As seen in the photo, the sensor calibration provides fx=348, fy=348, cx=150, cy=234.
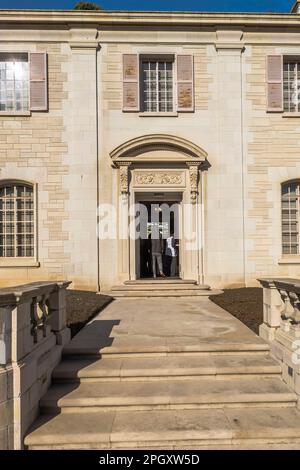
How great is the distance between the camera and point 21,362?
3.81 meters

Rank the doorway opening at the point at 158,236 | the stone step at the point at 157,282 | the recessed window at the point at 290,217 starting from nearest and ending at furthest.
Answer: the stone step at the point at 157,282 < the recessed window at the point at 290,217 < the doorway opening at the point at 158,236

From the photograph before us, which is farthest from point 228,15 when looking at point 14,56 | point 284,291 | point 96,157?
A: point 284,291

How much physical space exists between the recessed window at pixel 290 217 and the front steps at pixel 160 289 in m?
3.21

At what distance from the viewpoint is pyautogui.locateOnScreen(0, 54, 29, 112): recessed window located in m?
11.6

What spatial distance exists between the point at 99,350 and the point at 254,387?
2216 millimetres

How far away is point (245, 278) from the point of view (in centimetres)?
1152

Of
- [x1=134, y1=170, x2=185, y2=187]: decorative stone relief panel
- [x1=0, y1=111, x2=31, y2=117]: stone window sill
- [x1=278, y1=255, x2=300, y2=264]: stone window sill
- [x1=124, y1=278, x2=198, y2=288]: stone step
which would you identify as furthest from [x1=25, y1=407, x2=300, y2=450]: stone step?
[x1=0, y1=111, x2=31, y2=117]: stone window sill

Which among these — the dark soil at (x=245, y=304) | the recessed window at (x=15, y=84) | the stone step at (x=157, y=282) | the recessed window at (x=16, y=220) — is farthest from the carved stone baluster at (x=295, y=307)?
the recessed window at (x=15, y=84)

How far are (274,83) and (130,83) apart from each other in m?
4.82

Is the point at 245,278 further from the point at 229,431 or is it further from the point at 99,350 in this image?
the point at 229,431

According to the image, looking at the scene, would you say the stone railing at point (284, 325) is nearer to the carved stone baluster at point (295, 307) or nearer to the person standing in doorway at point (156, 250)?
the carved stone baluster at point (295, 307)

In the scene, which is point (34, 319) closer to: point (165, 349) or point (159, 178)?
point (165, 349)

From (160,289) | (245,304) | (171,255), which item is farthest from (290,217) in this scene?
(160,289)

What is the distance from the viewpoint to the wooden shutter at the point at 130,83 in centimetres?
1150
